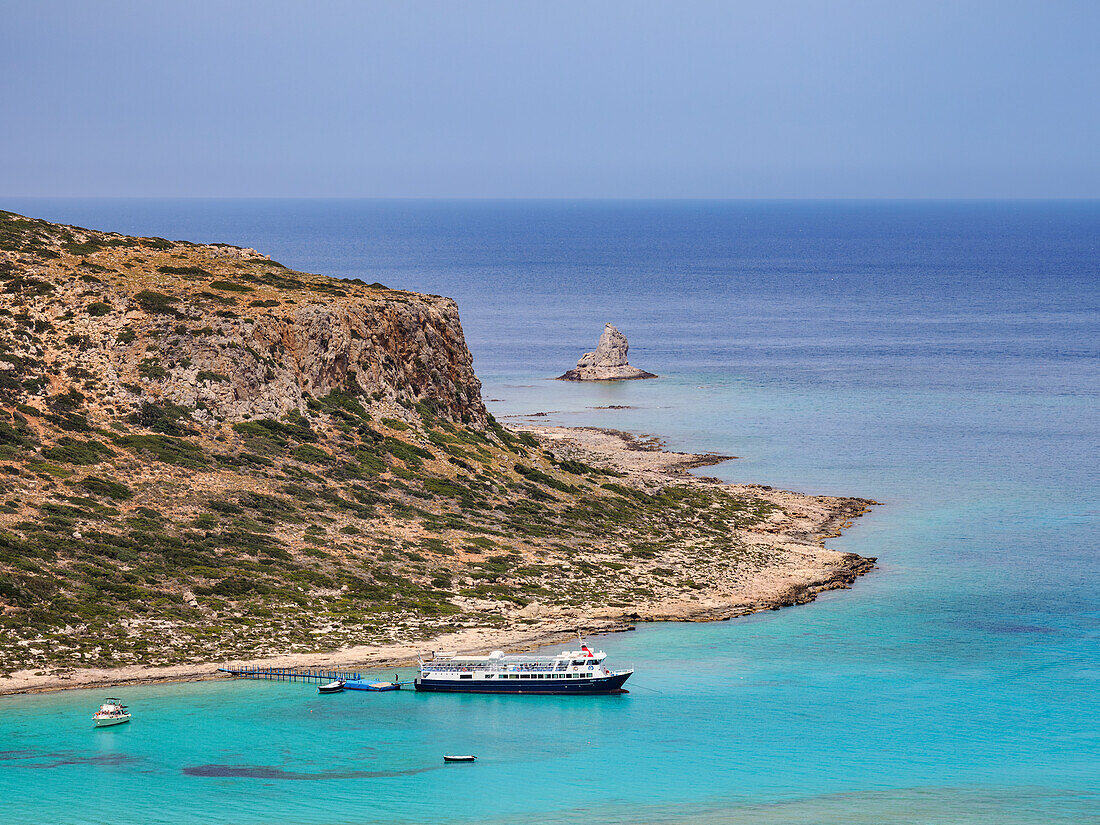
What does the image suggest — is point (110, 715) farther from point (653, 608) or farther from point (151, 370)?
point (151, 370)

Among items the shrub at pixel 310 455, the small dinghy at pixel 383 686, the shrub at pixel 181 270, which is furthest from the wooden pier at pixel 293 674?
the shrub at pixel 181 270

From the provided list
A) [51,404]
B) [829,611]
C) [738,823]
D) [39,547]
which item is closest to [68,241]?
[51,404]

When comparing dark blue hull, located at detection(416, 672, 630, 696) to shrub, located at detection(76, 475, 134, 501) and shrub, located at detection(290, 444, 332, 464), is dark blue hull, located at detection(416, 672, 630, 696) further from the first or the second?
shrub, located at detection(290, 444, 332, 464)

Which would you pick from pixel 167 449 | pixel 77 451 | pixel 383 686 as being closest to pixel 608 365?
pixel 167 449

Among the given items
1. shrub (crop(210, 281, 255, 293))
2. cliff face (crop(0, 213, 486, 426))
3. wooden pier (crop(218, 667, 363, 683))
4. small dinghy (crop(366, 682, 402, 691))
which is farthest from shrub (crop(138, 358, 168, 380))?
small dinghy (crop(366, 682, 402, 691))

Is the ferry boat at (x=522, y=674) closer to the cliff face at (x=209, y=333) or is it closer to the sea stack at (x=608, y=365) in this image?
the cliff face at (x=209, y=333)

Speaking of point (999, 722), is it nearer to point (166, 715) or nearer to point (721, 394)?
point (166, 715)

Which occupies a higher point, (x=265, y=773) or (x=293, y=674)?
(x=293, y=674)
